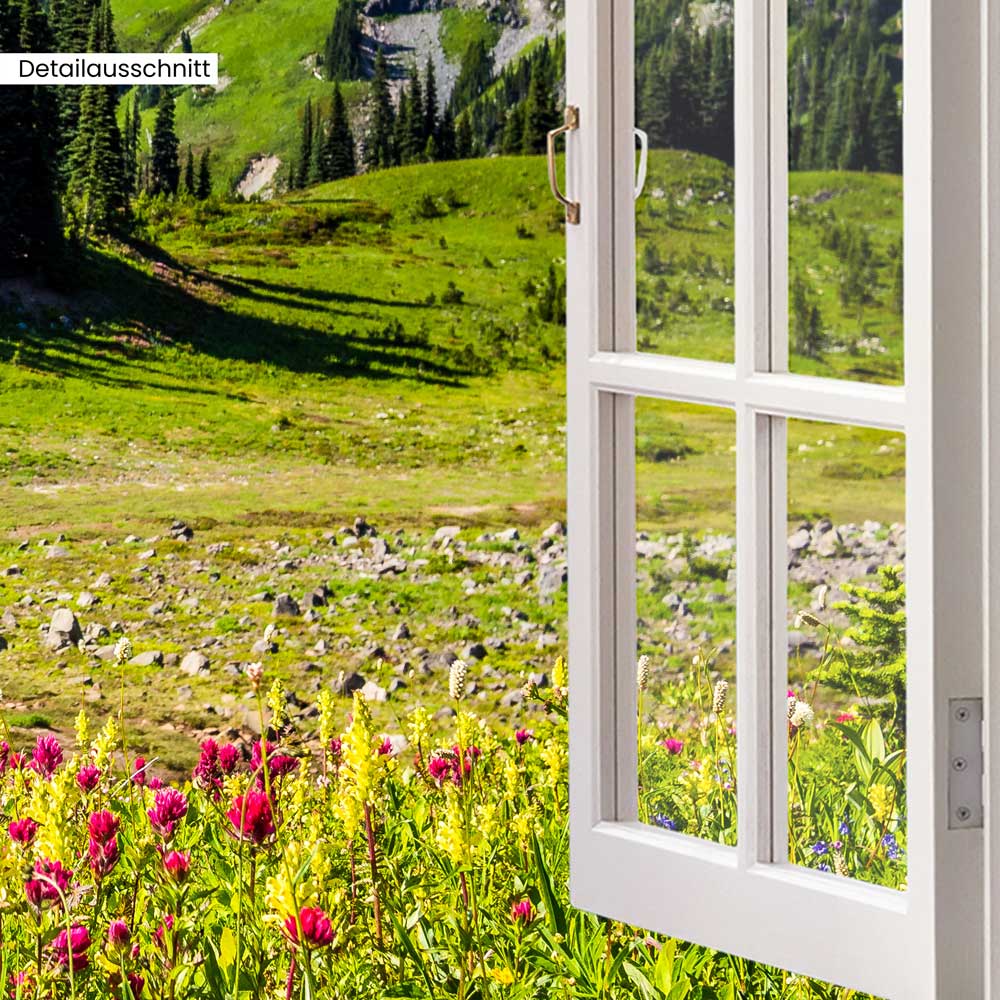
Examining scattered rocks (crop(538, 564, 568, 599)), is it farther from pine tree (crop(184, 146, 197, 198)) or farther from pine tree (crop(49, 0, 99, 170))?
pine tree (crop(49, 0, 99, 170))

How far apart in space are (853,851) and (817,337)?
45 centimetres

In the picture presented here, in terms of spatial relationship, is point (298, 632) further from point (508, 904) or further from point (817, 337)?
point (817, 337)

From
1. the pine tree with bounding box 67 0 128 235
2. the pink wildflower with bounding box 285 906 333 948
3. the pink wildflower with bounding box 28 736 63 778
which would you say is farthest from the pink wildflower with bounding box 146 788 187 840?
the pine tree with bounding box 67 0 128 235

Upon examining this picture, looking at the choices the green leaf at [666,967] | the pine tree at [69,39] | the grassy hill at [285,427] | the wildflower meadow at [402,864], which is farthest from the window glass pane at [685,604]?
the pine tree at [69,39]

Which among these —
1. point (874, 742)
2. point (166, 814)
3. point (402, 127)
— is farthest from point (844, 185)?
point (402, 127)

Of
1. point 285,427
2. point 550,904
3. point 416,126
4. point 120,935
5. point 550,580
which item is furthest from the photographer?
point 416,126

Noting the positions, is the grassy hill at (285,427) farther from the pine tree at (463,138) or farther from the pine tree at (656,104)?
the pine tree at (656,104)

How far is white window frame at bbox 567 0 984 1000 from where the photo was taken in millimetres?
922

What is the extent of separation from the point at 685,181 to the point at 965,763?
23.7 inches

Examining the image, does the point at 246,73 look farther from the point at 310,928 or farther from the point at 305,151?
the point at 310,928

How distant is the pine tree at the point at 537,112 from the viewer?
433 centimetres

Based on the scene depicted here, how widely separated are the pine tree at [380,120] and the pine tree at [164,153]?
598 mm

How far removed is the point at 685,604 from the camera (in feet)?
4.19

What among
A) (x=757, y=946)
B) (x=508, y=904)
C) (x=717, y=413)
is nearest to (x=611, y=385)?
(x=717, y=413)
